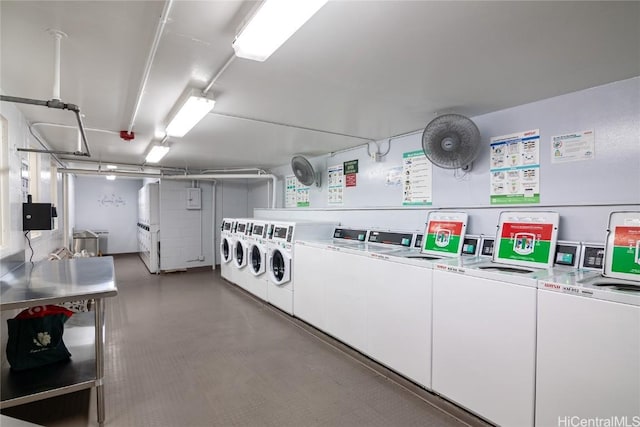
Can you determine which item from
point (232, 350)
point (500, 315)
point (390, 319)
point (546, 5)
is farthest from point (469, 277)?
point (232, 350)

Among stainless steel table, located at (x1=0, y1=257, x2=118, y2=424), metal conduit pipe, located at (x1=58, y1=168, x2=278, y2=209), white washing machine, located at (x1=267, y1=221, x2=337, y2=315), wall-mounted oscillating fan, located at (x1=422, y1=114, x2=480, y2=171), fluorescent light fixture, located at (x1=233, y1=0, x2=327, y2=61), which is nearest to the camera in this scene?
fluorescent light fixture, located at (x1=233, y1=0, x2=327, y2=61)

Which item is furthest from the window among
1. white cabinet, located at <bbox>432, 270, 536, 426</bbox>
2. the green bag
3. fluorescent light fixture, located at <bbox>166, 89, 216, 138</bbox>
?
white cabinet, located at <bbox>432, 270, 536, 426</bbox>

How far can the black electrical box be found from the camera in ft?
9.23

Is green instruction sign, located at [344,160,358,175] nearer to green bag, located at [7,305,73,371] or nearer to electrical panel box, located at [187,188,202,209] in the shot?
green bag, located at [7,305,73,371]

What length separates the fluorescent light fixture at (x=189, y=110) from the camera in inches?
90.4

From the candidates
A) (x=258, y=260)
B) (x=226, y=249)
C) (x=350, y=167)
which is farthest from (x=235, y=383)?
(x=226, y=249)

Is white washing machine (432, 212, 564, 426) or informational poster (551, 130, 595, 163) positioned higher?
informational poster (551, 130, 595, 163)

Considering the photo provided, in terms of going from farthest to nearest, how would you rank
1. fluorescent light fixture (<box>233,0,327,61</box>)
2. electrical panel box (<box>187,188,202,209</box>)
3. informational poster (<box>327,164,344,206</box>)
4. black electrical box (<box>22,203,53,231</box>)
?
electrical panel box (<box>187,188,202,209</box>) → informational poster (<box>327,164,344,206</box>) → black electrical box (<box>22,203,53,231</box>) → fluorescent light fixture (<box>233,0,327,61</box>)

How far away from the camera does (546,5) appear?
1358 millimetres

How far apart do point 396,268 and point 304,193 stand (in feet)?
10.1

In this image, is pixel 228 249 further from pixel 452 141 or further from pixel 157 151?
pixel 452 141

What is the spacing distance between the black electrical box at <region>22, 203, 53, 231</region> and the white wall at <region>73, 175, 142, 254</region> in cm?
689

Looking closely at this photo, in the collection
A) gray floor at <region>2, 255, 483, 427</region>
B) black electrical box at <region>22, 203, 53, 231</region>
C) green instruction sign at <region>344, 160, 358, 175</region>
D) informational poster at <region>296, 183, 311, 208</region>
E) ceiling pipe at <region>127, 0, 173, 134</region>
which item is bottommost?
gray floor at <region>2, 255, 483, 427</region>

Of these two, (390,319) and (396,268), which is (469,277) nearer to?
(396,268)
